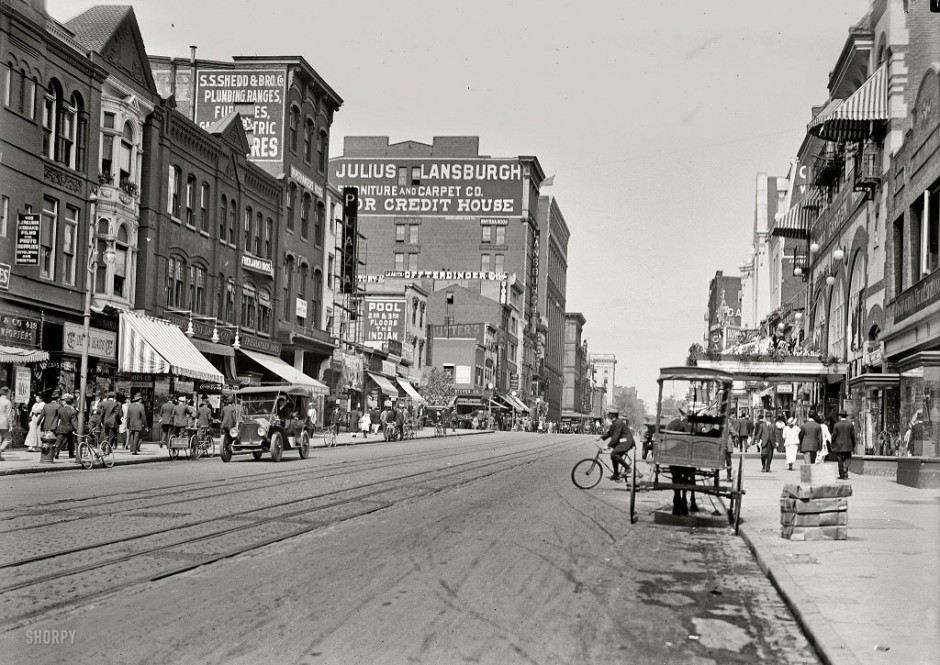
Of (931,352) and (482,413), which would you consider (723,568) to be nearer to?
(931,352)

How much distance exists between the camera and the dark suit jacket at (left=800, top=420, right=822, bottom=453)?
28.1m

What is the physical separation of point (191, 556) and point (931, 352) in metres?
16.8

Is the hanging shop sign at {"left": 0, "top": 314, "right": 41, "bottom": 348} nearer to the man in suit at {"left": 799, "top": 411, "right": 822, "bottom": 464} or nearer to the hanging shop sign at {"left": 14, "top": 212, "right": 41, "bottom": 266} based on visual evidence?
the hanging shop sign at {"left": 14, "top": 212, "right": 41, "bottom": 266}

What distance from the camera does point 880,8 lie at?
3928 cm

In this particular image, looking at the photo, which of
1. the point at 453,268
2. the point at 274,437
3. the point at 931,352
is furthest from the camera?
the point at 453,268

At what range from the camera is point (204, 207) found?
4309 cm

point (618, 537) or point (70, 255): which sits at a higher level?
point (70, 255)

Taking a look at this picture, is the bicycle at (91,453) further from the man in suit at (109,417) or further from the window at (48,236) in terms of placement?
the window at (48,236)

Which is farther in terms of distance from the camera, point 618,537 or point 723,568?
point 618,537

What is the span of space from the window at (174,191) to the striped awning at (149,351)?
4785 millimetres

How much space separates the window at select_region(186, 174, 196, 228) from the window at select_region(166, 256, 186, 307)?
→ 5.86ft

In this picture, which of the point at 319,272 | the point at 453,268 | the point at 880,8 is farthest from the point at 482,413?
the point at 880,8

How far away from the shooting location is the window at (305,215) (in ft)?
180

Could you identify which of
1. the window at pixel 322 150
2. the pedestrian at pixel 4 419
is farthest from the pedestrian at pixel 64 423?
the window at pixel 322 150
